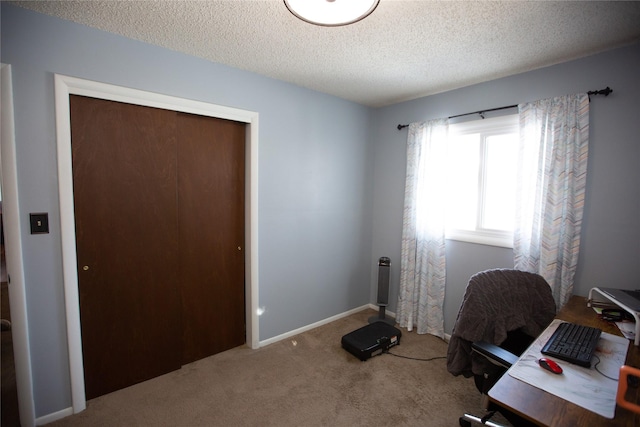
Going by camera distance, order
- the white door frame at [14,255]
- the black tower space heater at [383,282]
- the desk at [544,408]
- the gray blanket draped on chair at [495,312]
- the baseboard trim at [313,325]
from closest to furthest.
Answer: the desk at [544,408] → the gray blanket draped on chair at [495,312] → the white door frame at [14,255] → the baseboard trim at [313,325] → the black tower space heater at [383,282]

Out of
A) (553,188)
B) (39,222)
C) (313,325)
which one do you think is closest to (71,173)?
(39,222)

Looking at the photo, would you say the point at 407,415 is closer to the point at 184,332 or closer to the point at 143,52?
the point at 184,332

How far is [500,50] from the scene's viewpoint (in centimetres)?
206

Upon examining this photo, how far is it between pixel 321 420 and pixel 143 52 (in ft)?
9.02

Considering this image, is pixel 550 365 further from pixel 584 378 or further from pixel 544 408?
pixel 544 408

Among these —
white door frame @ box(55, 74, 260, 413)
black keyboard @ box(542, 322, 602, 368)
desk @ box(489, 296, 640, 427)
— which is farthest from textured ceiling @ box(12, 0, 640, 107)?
desk @ box(489, 296, 640, 427)

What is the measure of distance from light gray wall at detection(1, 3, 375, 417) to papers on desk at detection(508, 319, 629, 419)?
2.08 m

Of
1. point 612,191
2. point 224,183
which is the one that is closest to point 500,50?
point 612,191

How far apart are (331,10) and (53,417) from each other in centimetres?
281

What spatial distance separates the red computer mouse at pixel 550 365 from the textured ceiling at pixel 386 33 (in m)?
1.74

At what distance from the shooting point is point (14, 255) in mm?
1709

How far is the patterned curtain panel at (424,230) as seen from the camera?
2904mm

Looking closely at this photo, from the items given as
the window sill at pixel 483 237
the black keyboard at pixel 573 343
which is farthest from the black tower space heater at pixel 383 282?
the black keyboard at pixel 573 343

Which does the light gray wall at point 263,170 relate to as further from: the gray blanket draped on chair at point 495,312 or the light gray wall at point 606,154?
the gray blanket draped on chair at point 495,312
